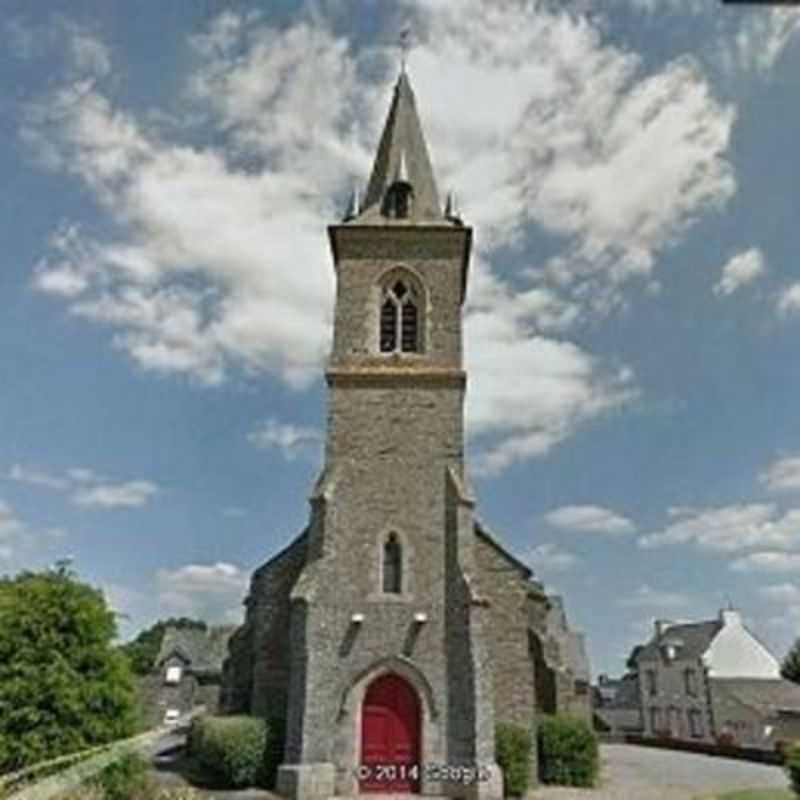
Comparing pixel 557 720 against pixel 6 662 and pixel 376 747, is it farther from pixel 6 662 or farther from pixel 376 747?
pixel 6 662

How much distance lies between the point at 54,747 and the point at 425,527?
440 inches

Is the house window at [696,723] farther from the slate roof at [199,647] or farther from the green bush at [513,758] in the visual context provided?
the green bush at [513,758]

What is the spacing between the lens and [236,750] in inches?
795

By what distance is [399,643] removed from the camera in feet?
67.7

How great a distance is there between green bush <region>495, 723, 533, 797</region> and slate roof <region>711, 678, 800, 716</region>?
3523 centimetres

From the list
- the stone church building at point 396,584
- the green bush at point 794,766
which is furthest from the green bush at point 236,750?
the green bush at point 794,766

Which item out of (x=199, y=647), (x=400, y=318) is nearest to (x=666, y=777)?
(x=400, y=318)

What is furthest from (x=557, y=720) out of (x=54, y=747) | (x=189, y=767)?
(x=54, y=747)

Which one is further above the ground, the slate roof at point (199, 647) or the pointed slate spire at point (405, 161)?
the pointed slate spire at point (405, 161)

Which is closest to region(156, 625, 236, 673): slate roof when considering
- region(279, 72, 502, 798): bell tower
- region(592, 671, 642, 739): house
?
region(592, 671, 642, 739): house

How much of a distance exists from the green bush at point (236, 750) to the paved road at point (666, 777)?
6947mm

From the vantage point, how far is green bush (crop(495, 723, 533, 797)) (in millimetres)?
20172

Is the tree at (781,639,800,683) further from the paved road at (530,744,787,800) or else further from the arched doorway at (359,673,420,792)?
the arched doorway at (359,673,420,792)

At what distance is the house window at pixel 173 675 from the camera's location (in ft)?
187
